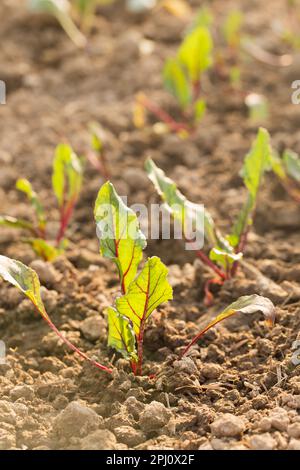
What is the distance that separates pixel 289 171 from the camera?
2.80 m

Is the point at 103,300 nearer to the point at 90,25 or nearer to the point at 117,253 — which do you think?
the point at 117,253

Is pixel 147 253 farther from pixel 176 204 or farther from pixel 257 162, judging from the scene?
pixel 257 162

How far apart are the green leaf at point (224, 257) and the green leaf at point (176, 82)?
110cm

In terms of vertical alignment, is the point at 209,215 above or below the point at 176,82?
below

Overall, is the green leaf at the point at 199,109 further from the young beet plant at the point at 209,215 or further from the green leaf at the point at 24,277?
the green leaf at the point at 24,277

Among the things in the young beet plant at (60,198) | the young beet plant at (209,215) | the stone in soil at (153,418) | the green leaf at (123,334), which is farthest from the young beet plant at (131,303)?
the young beet plant at (60,198)

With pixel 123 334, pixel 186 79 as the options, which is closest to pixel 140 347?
pixel 123 334

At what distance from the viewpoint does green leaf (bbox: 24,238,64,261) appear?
261 centimetres

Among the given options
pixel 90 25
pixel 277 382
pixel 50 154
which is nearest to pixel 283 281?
pixel 277 382

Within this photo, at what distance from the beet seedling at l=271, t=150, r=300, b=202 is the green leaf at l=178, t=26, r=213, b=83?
2.08ft

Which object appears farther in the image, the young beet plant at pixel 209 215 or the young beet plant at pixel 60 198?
the young beet plant at pixel 60 198

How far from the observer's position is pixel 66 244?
2.72m

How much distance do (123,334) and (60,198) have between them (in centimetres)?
79

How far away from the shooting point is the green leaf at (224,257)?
2.30m
